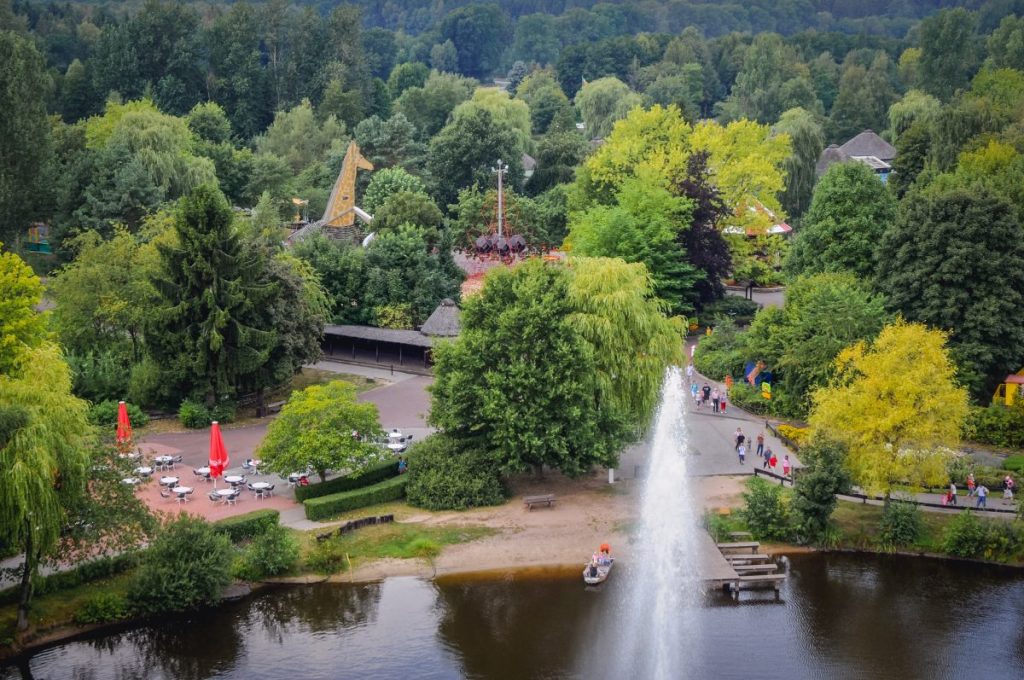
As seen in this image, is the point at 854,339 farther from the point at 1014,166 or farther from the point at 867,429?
the point at 1014,166

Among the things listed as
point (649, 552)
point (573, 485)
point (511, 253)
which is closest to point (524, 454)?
point (573, 485)

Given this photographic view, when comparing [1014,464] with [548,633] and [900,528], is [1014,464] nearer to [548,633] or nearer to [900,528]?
[900,528]

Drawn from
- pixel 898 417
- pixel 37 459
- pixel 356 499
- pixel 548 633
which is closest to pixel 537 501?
pixel 356 499

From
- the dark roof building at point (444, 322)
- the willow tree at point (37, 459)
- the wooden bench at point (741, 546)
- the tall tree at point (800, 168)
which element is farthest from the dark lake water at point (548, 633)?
the tall tree at point (800, 168)

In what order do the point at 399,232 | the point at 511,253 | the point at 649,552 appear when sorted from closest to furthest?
the point at 649,552, the point at 399,232, the point at 511,253

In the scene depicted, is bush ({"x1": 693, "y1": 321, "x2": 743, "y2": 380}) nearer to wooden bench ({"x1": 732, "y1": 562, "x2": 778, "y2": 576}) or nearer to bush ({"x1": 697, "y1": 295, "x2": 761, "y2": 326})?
bush ({"x1": 697, "y1": 295, "x2": 761, "y2": 326})

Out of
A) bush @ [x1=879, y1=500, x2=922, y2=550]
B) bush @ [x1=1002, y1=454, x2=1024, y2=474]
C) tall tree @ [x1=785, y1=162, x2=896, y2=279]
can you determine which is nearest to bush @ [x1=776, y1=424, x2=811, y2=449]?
bush @ [x1=879, y1=500, x2=922, y2=550]

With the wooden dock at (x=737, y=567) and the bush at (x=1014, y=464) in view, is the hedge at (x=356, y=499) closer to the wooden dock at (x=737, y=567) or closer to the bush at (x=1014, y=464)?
the wooden dock at (x=737, y=567)
